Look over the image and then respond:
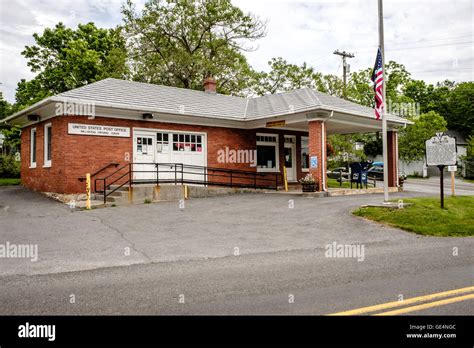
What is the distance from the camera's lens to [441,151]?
12.4 m

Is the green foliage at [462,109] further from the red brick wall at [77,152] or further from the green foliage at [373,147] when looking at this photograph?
the red brick wall at [77,152]

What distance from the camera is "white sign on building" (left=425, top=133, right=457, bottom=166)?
40.0 ft

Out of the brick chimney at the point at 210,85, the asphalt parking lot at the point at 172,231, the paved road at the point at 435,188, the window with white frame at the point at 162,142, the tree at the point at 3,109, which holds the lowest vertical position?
the asphalt parking lot at the point at 172,231

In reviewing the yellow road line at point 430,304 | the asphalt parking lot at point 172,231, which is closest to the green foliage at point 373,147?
the asphalt parking lot at point 172,231

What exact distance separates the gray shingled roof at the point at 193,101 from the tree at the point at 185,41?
11093mm

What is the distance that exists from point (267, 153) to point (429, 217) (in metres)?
13.1

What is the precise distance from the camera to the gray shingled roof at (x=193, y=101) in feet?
56.4
